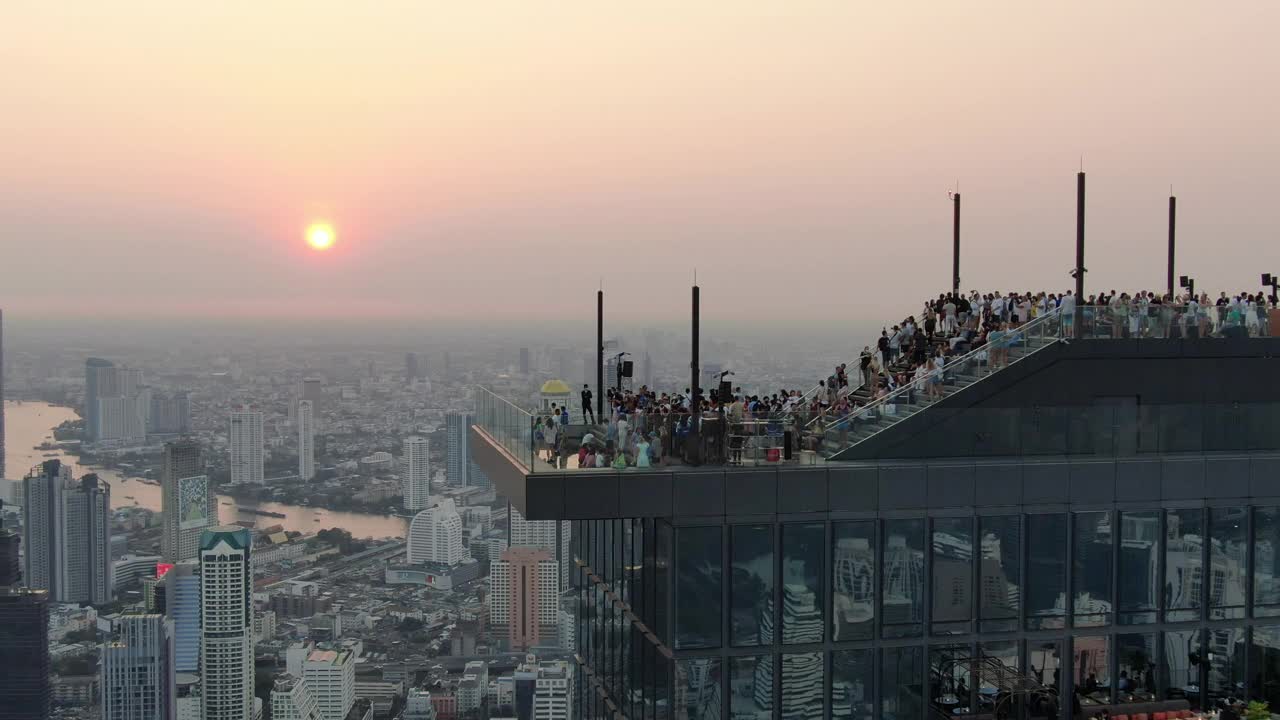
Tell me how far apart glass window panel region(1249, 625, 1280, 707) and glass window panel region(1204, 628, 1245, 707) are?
10.5 inches

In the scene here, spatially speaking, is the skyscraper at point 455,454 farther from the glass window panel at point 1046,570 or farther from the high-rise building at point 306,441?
the glass window panel at point 1046,570

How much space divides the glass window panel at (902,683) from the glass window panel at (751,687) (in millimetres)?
2064

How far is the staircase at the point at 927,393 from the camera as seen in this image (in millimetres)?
21641

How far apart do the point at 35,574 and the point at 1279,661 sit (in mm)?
118577

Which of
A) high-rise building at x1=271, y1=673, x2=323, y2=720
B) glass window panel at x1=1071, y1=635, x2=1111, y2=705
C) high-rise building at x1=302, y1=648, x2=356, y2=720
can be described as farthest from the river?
glass window panel at x1=1071, y1=635, x2=1111, y2=705

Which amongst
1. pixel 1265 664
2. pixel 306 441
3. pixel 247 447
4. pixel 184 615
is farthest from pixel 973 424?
pixel 247 447

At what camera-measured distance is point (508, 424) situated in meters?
22.5

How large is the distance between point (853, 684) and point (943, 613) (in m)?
1.96

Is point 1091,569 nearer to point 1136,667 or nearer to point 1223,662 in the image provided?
point 1136,667

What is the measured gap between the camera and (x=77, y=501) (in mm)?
121812

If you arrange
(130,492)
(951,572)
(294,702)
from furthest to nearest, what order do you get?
(130,492) < (294,702) < (951,572)

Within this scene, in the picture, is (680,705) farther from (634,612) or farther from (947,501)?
(947,501)

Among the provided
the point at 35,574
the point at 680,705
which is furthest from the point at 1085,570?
the point at 35,574

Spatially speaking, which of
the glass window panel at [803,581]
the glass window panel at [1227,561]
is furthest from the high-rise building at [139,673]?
the glass window panel at [1227,561]
